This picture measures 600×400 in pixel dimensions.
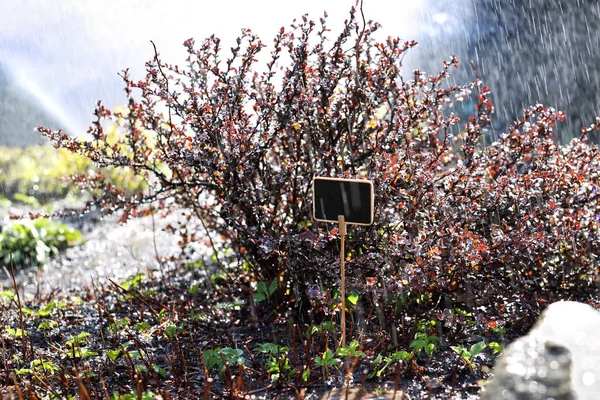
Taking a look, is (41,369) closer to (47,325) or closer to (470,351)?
(47,325)

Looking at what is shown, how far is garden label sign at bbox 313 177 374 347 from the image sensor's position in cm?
285

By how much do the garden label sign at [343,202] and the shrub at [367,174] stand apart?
207 mm

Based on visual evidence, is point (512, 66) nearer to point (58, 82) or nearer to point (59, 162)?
point (59, 162)

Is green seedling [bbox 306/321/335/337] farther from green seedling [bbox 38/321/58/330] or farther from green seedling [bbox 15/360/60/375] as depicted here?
green seedling [bbox 38/321/58/330]

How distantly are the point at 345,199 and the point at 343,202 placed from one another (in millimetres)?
21

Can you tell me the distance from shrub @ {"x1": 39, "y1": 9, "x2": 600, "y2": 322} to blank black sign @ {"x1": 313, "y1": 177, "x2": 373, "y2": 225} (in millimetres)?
209

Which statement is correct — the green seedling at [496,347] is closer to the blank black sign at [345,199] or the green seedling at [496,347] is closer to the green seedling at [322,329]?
the green seedling at [322,329]

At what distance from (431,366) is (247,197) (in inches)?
50.9

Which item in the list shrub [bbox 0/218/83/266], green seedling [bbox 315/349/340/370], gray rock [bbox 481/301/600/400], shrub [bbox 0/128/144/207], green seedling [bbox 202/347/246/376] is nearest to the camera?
gray rock [bbox 481/301/600/400]

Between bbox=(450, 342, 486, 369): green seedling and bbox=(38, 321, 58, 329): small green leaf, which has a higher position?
bbox=(38, 321, 58, 329): small green leaf

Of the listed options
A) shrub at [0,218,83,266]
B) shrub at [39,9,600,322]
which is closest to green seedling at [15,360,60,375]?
shrub at [39,9,600,322]

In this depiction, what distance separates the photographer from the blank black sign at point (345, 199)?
2.85 metres

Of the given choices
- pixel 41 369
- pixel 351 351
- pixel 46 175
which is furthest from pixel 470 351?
pixel 46 175

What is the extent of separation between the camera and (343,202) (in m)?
2.90
